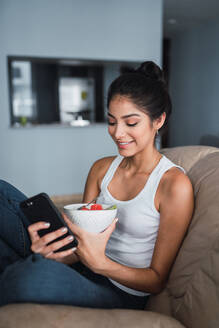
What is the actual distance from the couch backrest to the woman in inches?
1.9

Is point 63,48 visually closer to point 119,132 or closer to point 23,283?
point 119,132

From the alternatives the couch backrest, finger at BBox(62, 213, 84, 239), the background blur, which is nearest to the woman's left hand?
finger at BBox(62, 213, 84, 239)

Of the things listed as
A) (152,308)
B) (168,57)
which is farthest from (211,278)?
(168,57)

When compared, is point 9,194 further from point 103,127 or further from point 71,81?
point 71,81

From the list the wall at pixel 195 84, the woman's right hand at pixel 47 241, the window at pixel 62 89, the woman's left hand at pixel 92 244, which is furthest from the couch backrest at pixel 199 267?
the window at pixel 62 89

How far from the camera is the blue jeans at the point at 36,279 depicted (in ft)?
2.77

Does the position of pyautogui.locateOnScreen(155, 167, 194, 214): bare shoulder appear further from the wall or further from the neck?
the wall

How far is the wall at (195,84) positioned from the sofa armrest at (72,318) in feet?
15.6

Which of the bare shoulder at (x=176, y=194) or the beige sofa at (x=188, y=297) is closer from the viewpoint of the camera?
the beige sofa at (x=188, y=297)

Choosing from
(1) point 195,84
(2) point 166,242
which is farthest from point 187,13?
(2) point 166,242

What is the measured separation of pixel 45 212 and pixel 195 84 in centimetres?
547

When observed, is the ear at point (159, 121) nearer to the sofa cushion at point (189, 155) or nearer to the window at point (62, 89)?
the sofa cushion at point (189, 155)

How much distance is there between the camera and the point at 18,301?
2.71ft

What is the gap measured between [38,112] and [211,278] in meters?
5.56
